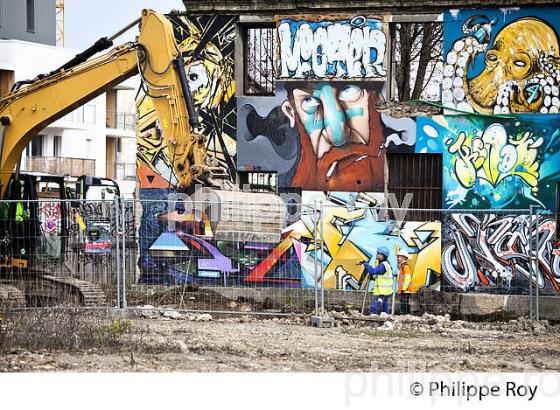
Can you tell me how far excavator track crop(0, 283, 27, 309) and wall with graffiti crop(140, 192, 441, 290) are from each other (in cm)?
220

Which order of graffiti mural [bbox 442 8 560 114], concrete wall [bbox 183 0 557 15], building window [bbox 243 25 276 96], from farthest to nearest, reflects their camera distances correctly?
building window [bbox 243 25 276 96] < concrete wall [bbox 183 0 557 15] < graffiti mural [bbox 442 8 560 114]

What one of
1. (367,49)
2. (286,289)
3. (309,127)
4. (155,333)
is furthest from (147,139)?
(155,333)

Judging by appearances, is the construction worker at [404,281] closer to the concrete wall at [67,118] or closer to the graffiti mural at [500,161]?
the graffiti mural at [500,161]

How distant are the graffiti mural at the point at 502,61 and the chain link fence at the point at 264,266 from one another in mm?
2827

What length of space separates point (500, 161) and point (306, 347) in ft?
30.5

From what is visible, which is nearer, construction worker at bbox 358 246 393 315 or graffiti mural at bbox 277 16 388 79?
construction worker at bbox 358 246 393 315

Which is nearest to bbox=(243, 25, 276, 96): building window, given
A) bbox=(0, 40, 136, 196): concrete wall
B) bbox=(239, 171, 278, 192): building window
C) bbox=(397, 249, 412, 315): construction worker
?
bbox=(239, 171, 278, 192): building window

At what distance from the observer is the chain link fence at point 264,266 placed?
19.9 metres

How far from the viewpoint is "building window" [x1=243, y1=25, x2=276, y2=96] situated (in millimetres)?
25516

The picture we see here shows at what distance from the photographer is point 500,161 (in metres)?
23.7

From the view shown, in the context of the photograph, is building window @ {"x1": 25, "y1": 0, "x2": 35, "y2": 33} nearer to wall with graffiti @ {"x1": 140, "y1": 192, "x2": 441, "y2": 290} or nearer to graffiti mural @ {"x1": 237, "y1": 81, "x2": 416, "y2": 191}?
graffiti mural @ {"x1": 237, "y1": 81, "x2": 416, "y2": 191}

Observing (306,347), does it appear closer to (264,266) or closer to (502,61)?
(264,266)

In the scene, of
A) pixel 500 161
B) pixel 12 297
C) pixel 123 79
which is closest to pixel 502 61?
pixel 500 161

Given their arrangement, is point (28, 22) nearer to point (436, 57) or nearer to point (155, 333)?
point (436, 57)
